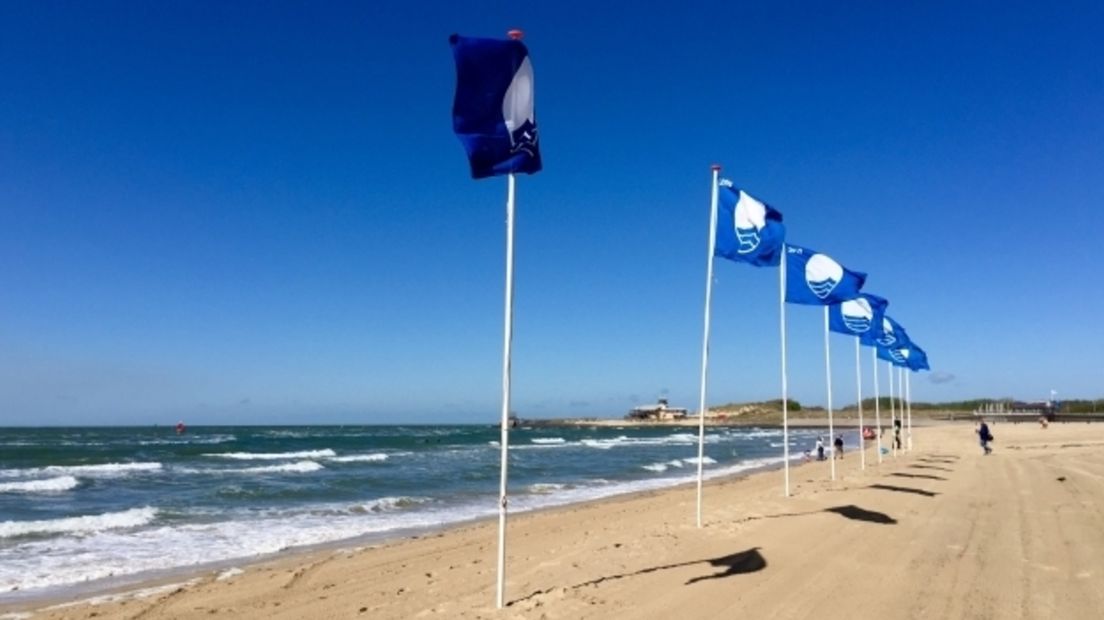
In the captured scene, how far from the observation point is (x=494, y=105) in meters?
6.78

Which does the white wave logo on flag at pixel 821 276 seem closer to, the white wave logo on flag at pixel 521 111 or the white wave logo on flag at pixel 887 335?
the white wave logo on flag at pixel 887 335

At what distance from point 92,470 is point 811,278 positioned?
1254 inches

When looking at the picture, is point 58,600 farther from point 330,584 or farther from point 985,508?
point 985,508

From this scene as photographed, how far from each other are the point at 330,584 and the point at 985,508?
12.0 m

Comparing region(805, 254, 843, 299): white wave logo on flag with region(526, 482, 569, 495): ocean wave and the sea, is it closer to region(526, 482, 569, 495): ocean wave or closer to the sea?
the sea

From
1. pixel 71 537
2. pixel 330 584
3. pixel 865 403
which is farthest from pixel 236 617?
pixel 865 403

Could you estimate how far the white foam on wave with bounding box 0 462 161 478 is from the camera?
1238 inches

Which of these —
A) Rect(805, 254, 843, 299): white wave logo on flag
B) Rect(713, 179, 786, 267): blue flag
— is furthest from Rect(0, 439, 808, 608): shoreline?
Rect(805, 254, 843, 299): white wave logo on flag

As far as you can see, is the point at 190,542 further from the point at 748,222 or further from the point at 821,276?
the point at 821,276

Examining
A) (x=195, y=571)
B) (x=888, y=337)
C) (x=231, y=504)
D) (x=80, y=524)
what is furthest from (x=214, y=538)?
(x=888, y=337)

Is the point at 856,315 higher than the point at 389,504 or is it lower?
higher

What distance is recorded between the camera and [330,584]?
9.82 metres

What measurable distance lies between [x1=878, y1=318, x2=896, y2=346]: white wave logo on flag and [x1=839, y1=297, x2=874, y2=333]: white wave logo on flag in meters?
1.64

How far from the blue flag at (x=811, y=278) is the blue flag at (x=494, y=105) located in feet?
34.5
